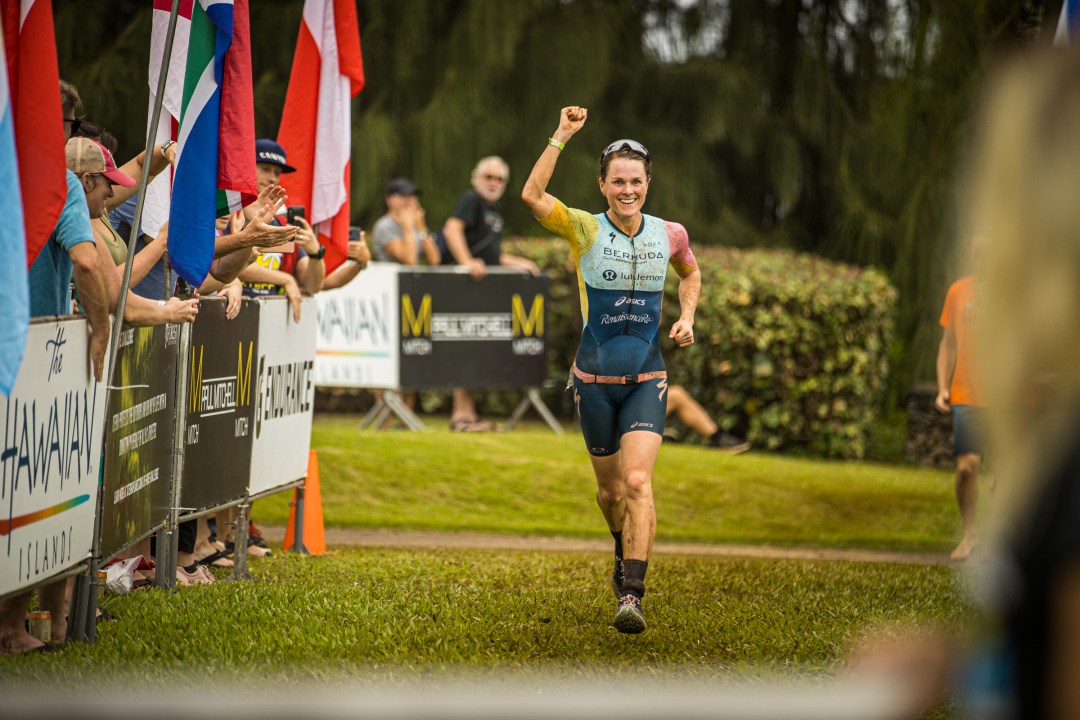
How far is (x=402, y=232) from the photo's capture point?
16.3m

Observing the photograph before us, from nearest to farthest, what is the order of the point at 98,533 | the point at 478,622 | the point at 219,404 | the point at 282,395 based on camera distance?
the point at 98,533
the point at 478,622
the point at 219,404
the point at 282,395

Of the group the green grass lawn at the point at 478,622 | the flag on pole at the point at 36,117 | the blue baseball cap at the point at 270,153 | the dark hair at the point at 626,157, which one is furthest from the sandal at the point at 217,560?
the flag on pole at the point at 36,117

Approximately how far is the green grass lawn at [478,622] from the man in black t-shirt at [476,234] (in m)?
6.43

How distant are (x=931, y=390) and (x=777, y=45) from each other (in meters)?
9.25

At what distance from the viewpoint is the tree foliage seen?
20703mm

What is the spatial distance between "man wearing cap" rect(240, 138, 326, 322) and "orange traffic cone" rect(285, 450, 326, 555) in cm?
127

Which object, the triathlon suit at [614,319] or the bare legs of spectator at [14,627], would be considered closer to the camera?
the bare legs of spectator at [14,627]

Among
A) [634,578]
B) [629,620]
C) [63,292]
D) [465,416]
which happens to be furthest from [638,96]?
[63,292]

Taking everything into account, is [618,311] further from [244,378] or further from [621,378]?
[244,378]

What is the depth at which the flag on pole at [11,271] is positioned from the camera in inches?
193

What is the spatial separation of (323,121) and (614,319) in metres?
3.87

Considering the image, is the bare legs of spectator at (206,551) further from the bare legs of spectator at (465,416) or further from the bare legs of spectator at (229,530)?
the bare legs of spectator at (465,416)

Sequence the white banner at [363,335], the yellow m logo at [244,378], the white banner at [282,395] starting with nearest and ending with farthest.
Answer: the yellow m logo at [244,378], the white banner at [282,395], the white banner at [363,335]

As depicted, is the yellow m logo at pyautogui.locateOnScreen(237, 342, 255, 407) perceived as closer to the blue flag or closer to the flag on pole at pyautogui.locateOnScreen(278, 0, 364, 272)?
the blue flag
